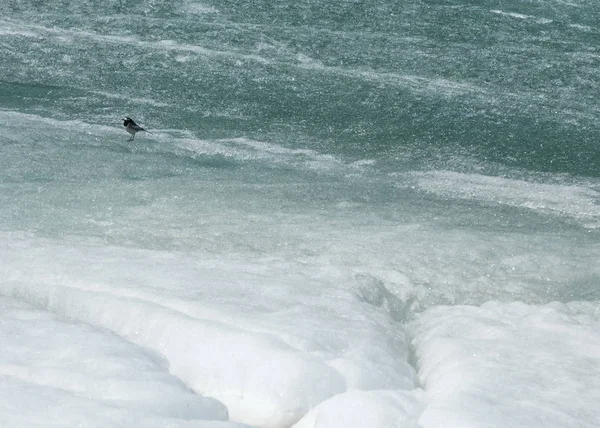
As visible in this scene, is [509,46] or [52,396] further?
[509,46]

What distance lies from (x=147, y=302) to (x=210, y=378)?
1.93 feet

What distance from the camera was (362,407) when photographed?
3256 millimetres

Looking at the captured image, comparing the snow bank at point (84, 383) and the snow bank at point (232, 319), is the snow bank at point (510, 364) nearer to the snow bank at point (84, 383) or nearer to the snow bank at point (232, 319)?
the snow bank at point (232, 319)

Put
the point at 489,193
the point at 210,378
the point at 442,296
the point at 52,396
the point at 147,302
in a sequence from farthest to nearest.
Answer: the point at 489,193, the point at 442,296, the point at 147,302, the point at 210,378, the point at 52,396

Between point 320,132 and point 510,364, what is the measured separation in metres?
3.02

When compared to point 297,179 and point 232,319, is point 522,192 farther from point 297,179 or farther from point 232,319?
point 232,319

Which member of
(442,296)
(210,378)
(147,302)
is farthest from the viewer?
(442,296)

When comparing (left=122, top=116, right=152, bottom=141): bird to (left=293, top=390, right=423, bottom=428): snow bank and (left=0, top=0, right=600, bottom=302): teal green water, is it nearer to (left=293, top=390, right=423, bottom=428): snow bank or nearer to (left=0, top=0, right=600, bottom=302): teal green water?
(left=0, top=0, right=600, bottom=302): teal green water

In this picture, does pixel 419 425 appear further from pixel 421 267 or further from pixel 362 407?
pixel 421 267

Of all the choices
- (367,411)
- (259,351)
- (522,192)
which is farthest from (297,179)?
(367,411)

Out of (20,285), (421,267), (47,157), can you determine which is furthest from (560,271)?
(47,157)

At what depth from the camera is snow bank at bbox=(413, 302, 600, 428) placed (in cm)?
331

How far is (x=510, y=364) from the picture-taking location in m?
3.74

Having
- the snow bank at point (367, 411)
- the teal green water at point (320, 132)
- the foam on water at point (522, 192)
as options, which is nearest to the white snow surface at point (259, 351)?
the snow bank at point (367, 411)
